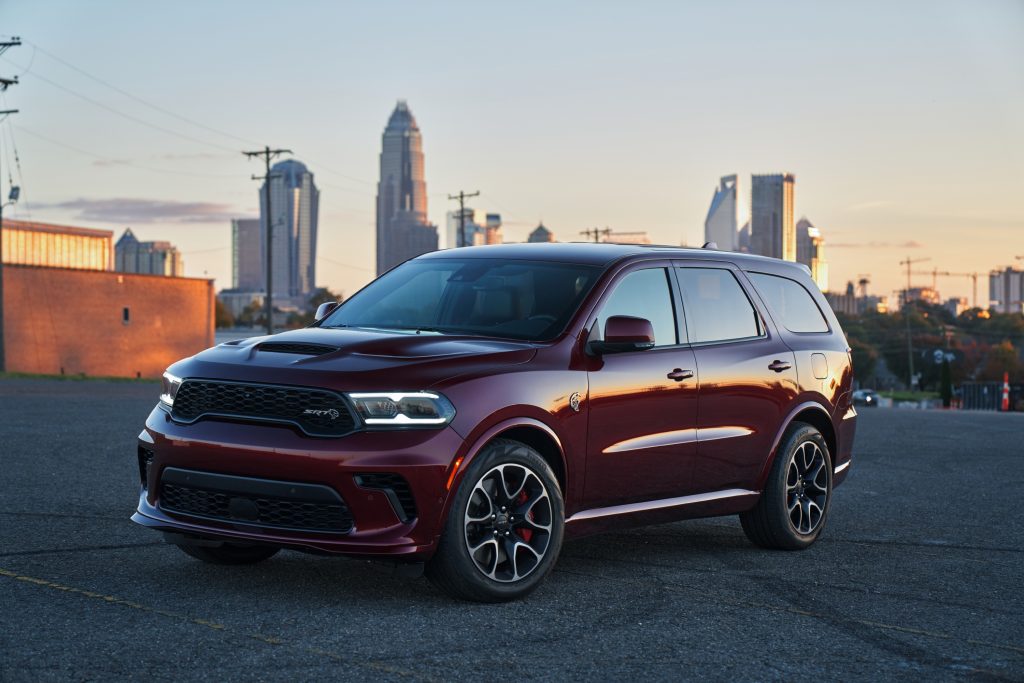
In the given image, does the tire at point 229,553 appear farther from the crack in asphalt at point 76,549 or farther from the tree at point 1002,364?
the tree at point 1002,364

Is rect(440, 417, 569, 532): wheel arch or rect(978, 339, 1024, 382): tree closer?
rect(440, 417, 569, 532): wheel arch

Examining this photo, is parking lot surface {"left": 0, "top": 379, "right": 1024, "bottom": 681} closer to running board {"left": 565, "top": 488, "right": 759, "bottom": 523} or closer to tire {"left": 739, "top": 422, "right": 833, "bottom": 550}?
tire {"left": 739, "top": 422, "right": 833, "bottom": 550}

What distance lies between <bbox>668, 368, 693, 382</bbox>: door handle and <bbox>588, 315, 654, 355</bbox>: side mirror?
454 mm

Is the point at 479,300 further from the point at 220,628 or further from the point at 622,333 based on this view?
the point at 220,628

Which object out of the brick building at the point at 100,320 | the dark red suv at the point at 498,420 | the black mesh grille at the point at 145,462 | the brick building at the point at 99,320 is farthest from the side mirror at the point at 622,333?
the brick building at the point at 100,320

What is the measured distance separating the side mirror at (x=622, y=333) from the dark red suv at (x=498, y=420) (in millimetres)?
12

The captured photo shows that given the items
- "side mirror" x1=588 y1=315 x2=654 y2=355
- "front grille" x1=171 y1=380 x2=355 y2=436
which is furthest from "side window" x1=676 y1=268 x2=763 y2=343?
"front grille" x1=171 y1=380 x2=355 y2=436

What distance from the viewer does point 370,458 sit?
596 centimetres

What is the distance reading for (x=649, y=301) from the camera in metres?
7.64

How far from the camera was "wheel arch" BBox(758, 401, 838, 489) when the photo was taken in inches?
328

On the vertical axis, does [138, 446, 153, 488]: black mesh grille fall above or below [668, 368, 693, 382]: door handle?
below

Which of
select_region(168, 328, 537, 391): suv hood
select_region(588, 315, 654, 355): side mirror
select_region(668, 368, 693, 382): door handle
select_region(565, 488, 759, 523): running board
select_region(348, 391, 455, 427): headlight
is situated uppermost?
select_region(588, 315, 654, 355): side mirror

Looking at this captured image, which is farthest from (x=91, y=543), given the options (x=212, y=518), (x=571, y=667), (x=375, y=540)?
(x=571, y=667)

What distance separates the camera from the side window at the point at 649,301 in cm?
739
